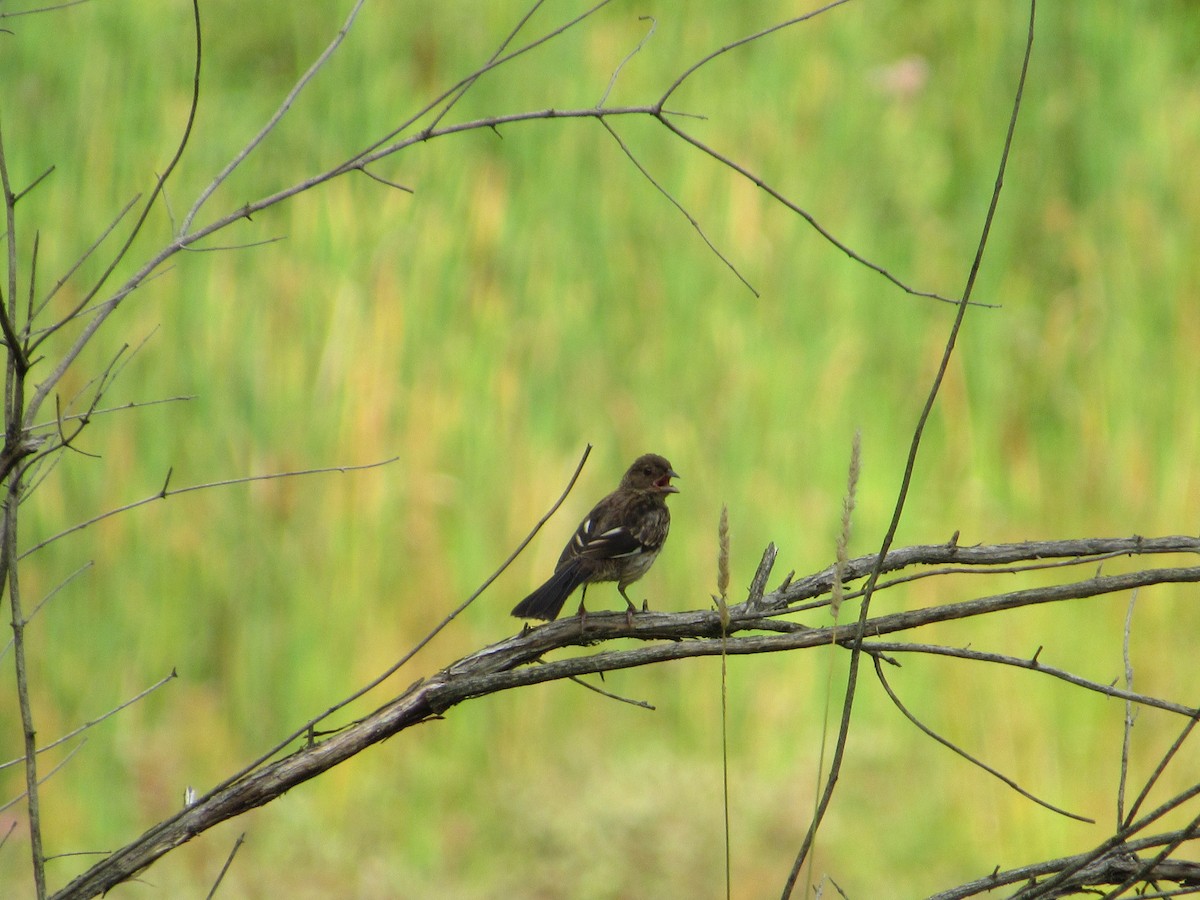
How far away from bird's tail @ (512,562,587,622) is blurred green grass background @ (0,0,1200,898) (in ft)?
5.65

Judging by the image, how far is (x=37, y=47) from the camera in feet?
24.0

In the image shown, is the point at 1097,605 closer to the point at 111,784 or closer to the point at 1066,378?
the point at 1066,378

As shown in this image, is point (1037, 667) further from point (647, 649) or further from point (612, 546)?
point (612, 546)

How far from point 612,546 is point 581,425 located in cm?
232

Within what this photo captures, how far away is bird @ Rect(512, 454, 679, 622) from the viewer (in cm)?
391

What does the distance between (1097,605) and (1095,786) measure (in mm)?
856

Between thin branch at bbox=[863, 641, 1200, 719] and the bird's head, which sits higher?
the bird's head

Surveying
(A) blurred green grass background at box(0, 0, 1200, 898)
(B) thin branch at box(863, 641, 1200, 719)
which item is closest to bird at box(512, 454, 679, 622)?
(A) blurred green grass background at box(0, 0, 1200, 898)

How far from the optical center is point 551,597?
381 centimetres

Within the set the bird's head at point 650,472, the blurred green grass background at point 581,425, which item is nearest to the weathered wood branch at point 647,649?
the bird's head at point 650,472

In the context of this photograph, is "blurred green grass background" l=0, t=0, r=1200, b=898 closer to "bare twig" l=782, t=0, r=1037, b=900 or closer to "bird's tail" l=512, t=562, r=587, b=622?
"bird's tail" l=512, t=562, r=587, b=622

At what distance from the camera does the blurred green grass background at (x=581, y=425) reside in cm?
576

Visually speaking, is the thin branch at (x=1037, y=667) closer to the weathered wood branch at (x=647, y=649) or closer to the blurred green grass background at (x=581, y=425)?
the weathered wood branch at (x=647, y=649)

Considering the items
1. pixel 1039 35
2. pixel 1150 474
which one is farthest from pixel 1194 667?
Answer: pixel 1039 35
